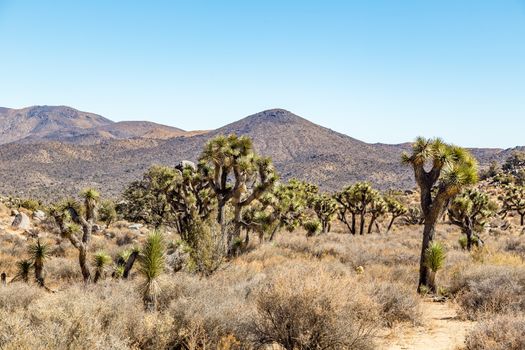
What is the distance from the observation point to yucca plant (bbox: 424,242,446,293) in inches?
517

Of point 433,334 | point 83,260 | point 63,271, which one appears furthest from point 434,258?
point 63,271

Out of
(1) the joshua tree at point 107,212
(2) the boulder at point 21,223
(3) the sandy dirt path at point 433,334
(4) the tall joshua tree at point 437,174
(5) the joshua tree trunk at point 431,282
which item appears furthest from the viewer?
(1) the joshua tree at point 107,212

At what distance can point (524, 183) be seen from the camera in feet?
210

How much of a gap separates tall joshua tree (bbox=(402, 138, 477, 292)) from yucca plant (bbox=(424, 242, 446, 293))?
0.11 m

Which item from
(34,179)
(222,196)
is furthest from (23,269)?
(34,179)

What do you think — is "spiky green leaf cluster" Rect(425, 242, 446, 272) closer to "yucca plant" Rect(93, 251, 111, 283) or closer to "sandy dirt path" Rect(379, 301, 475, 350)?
"sandy dirt path" Rect(379, 301, 475, 350)

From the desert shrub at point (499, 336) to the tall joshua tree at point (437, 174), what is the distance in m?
6.13

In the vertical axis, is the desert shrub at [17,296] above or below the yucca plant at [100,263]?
above

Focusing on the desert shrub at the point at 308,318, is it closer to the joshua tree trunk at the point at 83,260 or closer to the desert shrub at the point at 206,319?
the desert shrub at the point at 206,319

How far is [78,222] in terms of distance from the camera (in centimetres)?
1512

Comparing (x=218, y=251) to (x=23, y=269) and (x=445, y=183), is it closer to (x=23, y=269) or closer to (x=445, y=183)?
(x=23, y=269)

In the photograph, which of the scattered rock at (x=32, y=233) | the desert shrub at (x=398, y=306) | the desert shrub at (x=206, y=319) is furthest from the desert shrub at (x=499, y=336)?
the scattered rock at (x=32, y=233)

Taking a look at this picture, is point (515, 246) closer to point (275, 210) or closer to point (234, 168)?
point (275, 210)

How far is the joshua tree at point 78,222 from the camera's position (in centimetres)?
1346
